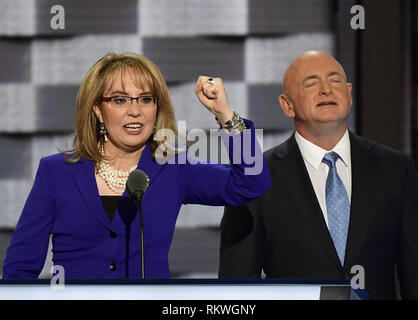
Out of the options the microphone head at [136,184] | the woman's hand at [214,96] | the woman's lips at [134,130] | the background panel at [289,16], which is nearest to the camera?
the microphone head at [136,184]

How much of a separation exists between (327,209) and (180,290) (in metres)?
0.81

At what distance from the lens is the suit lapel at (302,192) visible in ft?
5.75

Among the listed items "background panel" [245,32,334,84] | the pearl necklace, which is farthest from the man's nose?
"background panel" [245,32,334,84]

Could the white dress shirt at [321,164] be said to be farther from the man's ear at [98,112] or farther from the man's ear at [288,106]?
the man's ear at [98,112]

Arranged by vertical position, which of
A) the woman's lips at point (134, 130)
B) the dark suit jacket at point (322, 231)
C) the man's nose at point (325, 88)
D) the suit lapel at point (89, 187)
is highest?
the man's nose at point (325, 88)

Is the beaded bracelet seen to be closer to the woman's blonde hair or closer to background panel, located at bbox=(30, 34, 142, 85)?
the woman's blonde hair

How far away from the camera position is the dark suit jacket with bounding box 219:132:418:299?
1.75 meters

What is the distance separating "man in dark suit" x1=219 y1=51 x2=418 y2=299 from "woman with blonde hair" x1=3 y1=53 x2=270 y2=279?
0.51 feet

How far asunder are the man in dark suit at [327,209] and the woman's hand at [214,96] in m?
0.33

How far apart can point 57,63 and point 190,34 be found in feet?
1.81

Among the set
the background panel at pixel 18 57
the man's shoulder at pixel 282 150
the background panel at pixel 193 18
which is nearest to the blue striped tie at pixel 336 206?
the man's shoulder at pixel 282 150

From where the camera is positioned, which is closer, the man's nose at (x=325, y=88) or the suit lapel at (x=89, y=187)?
the suit lapel at (x=89, y=187)

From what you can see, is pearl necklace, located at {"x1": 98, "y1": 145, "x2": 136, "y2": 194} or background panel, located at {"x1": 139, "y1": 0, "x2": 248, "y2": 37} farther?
background panel, located at {"x1": 139, "y1": 0, "x2": 248, "y2": 37}

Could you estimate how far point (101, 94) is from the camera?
5.70 ft
